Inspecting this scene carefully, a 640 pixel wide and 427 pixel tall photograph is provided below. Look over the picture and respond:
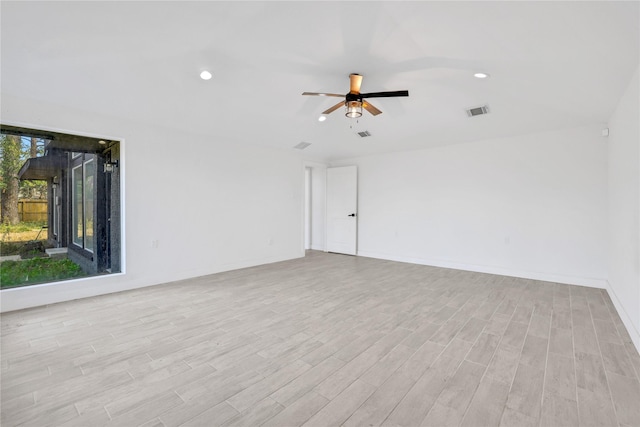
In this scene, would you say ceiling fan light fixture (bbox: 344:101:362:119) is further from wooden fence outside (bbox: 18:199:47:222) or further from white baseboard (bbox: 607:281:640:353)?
wooden fence outside (bbox: 18:199:47:222)

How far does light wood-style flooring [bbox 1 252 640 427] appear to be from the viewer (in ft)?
Answer: 5.70

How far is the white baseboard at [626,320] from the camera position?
2579 millimetres

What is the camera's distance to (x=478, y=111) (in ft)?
14.2

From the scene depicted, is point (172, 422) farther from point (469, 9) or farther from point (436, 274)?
point (436, 274)

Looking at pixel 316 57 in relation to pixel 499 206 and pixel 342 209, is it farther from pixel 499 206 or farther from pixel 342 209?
pixel 342 209

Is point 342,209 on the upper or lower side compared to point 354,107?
lower

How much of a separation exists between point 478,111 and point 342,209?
373 cm

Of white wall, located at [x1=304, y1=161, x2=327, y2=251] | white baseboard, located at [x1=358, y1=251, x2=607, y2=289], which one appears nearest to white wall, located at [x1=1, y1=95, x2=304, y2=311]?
white wall, located at [x1=304, y1=161, x2=327, y2=251]

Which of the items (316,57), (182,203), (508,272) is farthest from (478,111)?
(182,203)

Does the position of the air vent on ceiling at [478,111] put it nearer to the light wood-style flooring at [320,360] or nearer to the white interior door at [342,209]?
the light wood-style flooring at [320,360]

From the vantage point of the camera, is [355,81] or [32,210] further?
[32,210]

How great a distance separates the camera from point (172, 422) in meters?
1.65

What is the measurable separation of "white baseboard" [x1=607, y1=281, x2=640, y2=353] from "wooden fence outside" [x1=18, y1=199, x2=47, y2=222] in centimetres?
654

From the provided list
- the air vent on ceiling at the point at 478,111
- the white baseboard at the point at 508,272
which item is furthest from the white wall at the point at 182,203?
the air vent on ceiling at the point at 478,111
